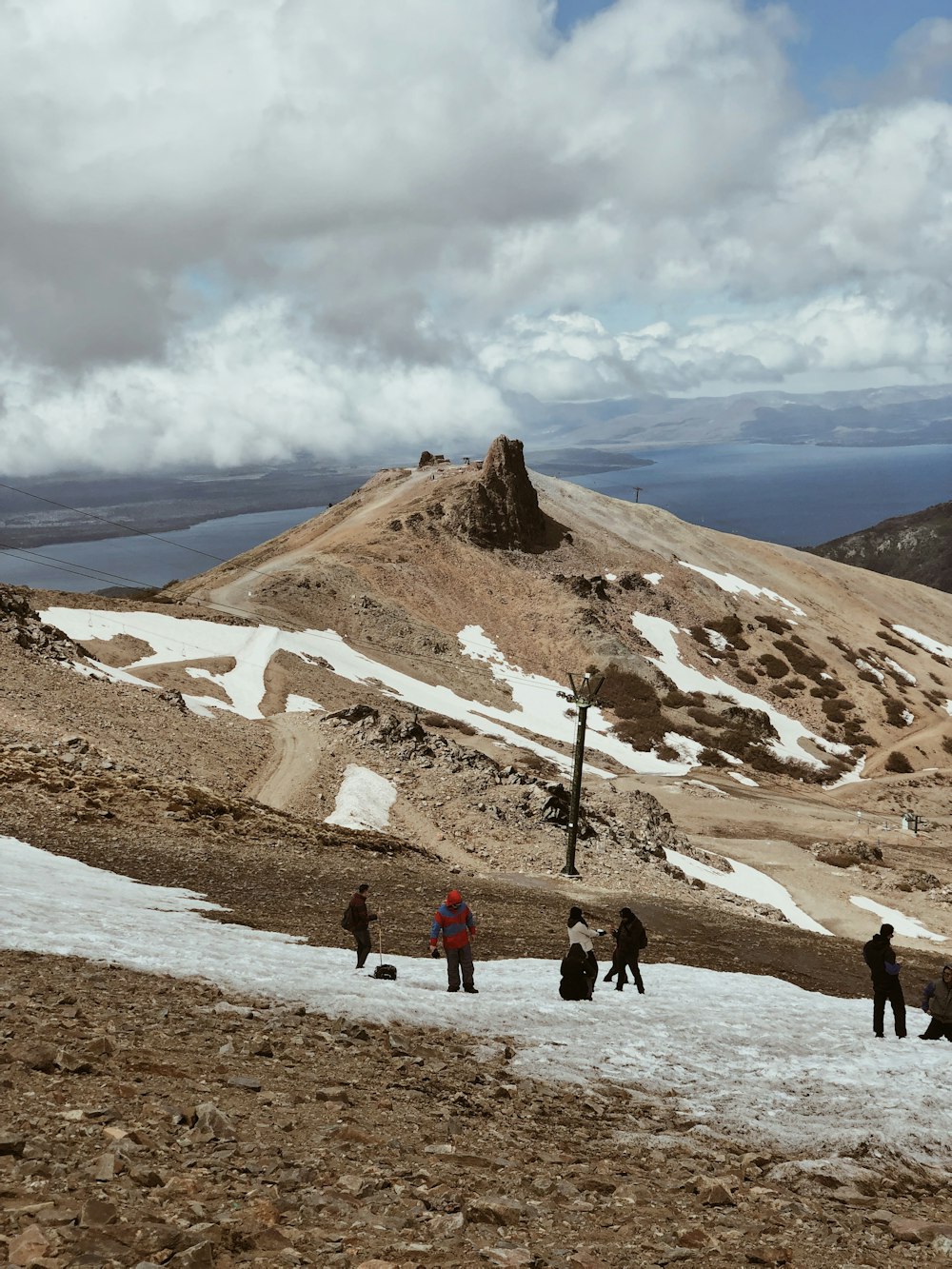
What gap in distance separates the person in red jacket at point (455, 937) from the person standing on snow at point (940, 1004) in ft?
25.1

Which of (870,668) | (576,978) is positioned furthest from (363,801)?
(870,668)

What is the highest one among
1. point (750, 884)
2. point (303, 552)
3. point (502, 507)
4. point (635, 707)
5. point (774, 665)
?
point (502, 507)

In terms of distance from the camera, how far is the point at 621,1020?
52.6ft

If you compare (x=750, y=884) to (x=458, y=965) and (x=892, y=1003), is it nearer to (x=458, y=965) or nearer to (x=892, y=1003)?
(x=892, y=1003)

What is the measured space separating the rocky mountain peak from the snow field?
79988mm

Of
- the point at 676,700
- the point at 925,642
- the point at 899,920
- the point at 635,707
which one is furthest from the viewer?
the point at 925,642

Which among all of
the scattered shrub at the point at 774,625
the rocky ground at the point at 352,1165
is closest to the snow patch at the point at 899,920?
the rocky ground at the point at 352,1165

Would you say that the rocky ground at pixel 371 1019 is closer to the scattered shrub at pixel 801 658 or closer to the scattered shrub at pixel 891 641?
the scattered shrub at pixel 801 658

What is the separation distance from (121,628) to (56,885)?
4399cm

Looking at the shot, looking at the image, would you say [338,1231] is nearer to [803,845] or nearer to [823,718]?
[803,845]

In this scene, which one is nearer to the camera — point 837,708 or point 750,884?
point 750,884

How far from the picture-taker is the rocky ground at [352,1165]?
7090mm

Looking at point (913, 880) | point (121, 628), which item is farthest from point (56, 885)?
point (121, 628)

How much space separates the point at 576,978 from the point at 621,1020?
105 cm
